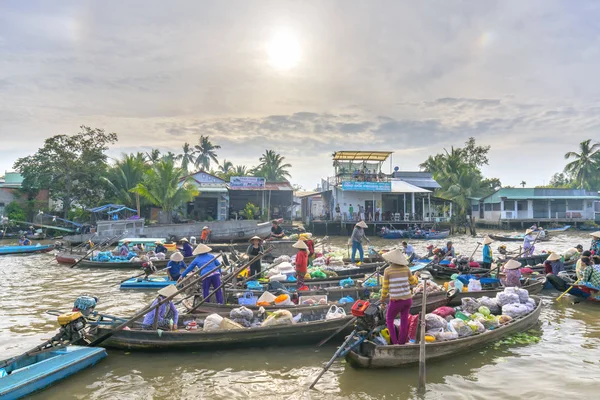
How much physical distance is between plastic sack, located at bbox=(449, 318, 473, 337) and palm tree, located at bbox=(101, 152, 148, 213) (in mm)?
29161

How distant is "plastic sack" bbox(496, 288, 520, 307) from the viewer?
8.41 metres

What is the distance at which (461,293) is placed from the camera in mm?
9211

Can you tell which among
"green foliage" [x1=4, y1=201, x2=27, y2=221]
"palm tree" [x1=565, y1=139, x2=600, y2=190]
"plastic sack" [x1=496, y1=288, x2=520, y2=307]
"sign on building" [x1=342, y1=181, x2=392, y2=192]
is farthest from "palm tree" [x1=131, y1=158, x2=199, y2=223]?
"palm tree" [x1=565, y1=139, x2=600, y2=190]

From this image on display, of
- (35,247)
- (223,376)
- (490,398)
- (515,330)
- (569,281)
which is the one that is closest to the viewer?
(490,398)

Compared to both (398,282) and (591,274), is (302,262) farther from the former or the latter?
(591,274)

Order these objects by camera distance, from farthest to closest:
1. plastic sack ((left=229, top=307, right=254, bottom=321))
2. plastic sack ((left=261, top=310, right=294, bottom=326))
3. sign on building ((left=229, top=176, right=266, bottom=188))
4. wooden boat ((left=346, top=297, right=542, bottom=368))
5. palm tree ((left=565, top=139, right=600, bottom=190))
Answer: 1. palm tree ((left=565, top=139, right=600, bottom=190))
2. sign on building ((left=229, top=176, right=266, bottom=188))
3. plastic sack ((left=229, top=307, right=254, bottom=321))
4. plastic sack ((left=261, top=310, right=294, bottom=326))
5. wooden boat ((left=346, top=297, right=542, bottom=368))

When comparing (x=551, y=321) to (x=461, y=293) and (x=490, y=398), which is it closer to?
(x=461, y=293)

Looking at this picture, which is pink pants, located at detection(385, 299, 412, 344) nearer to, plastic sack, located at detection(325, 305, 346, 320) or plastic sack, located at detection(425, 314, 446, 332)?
plastic sack, located at detection(425, 314, 446, 332)

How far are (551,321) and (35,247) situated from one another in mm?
24005

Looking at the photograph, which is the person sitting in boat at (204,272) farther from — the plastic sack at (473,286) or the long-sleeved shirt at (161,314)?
the plastic sack at (473,286)

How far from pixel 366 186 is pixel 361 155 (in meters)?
2.66

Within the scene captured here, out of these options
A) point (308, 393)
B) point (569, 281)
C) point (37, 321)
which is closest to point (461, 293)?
point (569, 281)

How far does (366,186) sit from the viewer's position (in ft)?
108

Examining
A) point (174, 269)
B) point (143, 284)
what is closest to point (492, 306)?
point (174, 269)
